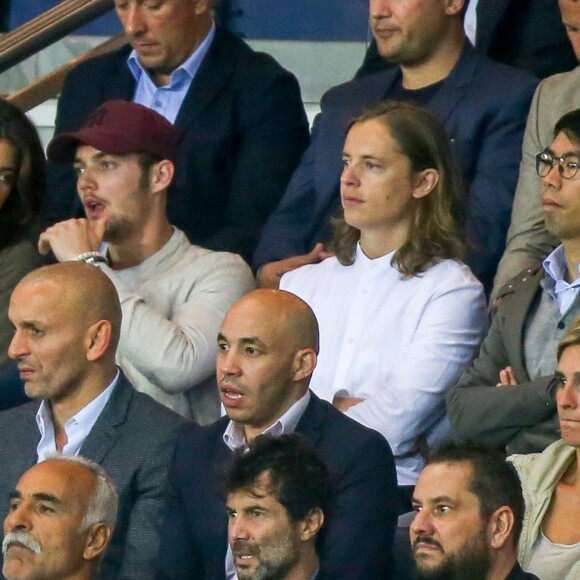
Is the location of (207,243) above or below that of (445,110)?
below

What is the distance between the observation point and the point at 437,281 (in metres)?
4.43

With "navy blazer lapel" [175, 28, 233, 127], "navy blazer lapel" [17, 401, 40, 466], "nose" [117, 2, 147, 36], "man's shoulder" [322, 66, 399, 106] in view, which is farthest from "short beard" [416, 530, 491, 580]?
"nose" [117, 2, 147, 36]

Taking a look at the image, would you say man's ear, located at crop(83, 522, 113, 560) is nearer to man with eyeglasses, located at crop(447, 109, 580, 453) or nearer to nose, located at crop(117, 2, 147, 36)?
man with eyeglasses, located at crop(447, 109, 580, 453)

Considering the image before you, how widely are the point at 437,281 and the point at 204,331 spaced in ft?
1.95

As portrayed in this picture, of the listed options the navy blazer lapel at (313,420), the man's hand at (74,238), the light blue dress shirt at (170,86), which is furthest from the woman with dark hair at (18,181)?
the navy blazer lapel at (313,420)

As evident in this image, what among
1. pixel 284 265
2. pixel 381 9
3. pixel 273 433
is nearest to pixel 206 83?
pixel 381 9

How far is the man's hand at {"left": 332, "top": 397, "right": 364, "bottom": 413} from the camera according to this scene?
171 inches

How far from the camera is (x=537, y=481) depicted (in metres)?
3.96

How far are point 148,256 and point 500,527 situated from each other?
1473mm

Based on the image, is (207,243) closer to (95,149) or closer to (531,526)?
(95,149)

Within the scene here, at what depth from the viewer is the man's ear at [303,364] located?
13.3 feet

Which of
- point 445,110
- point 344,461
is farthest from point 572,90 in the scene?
point 344,461

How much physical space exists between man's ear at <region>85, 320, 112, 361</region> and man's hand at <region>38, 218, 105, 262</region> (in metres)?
0.46

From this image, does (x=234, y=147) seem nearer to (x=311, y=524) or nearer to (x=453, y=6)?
(x=453, y=6)
